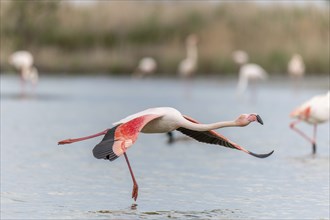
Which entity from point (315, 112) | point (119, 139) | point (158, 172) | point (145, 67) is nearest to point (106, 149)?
point (119, 139)

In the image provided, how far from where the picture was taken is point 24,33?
34312 millimetres

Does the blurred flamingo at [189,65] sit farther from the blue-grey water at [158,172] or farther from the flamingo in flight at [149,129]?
the flamingo in flight at [149,129]

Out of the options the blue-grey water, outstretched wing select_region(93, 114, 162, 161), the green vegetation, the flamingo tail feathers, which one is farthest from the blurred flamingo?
the flamingo tail feathers

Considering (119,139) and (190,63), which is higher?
(190,63)

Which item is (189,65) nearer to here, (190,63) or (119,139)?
(190,63)

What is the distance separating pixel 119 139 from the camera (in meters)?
7.53

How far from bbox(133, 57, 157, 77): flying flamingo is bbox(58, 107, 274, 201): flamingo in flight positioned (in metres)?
21.6

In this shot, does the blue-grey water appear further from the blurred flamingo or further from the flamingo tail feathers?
the blurred flamingo

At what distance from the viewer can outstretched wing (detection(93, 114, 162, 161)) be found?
7246 mm

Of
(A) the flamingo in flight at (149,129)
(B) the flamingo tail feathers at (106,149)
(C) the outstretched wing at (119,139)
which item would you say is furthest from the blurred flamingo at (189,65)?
(B) the flamingo tail feathers at (106,149)

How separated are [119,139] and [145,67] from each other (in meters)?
23.0

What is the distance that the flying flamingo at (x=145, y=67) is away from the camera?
30.5 metres

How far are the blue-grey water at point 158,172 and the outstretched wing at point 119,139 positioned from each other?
0.68 metres

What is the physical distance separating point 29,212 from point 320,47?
23.7m
